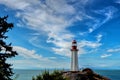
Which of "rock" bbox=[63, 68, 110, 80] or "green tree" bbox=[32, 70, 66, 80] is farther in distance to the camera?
"rock" bbox=[63, 68, 110, 80]

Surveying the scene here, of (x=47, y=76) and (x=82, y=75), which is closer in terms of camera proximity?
(x=47, y=76)

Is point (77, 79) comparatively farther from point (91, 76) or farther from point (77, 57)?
point (77, 57)

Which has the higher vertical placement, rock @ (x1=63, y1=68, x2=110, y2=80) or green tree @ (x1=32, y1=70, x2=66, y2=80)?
rock @ (x1=63, y1=68, x2=110, y2=80)

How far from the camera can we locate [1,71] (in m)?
15.6

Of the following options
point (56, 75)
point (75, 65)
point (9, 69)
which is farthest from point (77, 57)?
point (9, 69)

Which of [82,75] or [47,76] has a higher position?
[82,75]

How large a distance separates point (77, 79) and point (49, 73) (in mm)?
5002

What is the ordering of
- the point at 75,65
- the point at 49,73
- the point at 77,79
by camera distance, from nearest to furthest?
the point at 49,73 → the point at 77,79 → the point at 75,65

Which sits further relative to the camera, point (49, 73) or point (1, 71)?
point (49, 73)

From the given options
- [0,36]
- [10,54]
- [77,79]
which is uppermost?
[0,36]

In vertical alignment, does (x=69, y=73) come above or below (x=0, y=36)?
below

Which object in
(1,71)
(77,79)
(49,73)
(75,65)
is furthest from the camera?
(75,65)

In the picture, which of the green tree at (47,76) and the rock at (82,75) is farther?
the rock at (82,75)

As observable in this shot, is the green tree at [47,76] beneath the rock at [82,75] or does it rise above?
beneath
